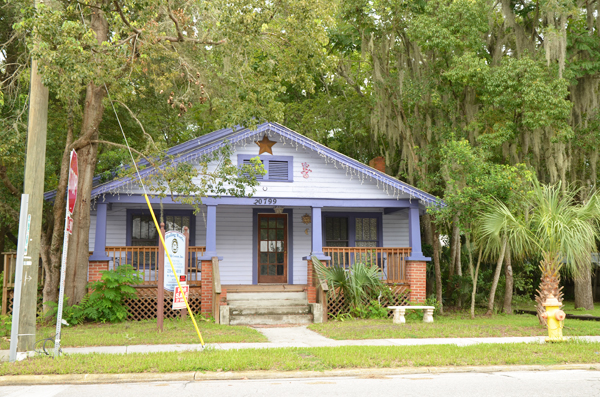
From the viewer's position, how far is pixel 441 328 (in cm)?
1273

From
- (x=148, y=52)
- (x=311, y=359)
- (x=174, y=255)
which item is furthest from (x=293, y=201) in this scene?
(x=311, y=359)

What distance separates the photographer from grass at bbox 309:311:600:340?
1163 cm

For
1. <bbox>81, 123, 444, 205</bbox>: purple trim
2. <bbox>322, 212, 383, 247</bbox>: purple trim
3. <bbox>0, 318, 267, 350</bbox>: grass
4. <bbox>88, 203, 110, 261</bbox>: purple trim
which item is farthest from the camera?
<bbox>322, 212, 383, 247</bbox>: purple trim

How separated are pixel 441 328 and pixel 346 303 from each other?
3042 millimetres

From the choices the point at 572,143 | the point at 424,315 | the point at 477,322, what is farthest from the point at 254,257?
the point at 572,143

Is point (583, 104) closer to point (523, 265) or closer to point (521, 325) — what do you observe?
point (523, 265)

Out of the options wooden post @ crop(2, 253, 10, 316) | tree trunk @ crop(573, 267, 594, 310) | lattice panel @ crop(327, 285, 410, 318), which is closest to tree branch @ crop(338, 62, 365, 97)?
lattice panel @ crop(327, 285, 410, 318)

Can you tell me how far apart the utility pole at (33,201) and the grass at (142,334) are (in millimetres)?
1429

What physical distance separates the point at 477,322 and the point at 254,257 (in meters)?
7.12

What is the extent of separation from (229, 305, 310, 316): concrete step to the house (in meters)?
0.03

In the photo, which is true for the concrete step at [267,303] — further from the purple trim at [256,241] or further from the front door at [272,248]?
the front door at [272,248]

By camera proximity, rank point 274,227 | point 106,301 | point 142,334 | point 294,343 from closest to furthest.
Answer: point 294,343, point 142,334, point 106,301, point 274,227

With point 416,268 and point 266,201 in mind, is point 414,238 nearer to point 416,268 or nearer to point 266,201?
point 416,268

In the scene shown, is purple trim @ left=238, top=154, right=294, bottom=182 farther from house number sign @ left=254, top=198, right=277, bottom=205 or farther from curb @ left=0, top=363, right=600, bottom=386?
curb @ left=0, top=363, right=600, bottom=386
